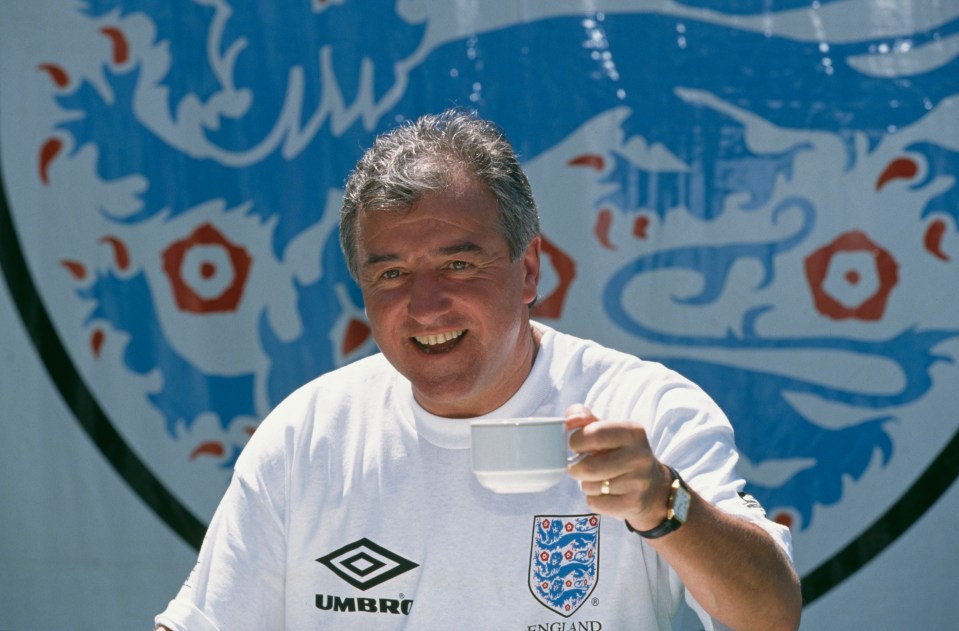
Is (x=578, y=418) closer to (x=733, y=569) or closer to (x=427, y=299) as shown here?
(x=733, y=569)

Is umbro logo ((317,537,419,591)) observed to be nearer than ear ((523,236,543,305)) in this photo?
Yes

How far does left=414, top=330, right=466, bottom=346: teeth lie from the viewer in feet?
5.42

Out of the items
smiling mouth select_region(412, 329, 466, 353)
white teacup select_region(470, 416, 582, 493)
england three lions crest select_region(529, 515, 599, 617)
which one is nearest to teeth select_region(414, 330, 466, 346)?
smiling mouth select_region(412, 329, 466, 353)

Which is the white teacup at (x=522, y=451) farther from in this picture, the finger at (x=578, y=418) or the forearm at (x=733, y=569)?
the forearm at (x=733, y=569)

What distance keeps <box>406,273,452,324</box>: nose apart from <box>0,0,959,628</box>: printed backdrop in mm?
1232

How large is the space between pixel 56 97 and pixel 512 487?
2.23 metres

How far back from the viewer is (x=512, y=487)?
4.19 ft

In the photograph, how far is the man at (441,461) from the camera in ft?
5.25

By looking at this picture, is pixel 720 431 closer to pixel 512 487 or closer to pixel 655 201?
pixel 512 487

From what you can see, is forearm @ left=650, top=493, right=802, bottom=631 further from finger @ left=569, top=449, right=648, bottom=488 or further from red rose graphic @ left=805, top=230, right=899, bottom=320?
red rose graphic @ left=805, top=230, right=899, bottom=320

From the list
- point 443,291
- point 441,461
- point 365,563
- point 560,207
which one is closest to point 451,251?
point 443,291

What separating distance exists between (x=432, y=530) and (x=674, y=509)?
1.45 feet

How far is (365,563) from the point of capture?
164 cm

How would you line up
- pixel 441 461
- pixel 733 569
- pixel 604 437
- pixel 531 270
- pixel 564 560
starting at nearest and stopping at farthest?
pixel 604 437 < pixel 733 569 < pixel 564 560 < pixel 441 461 < pixel 531 270
